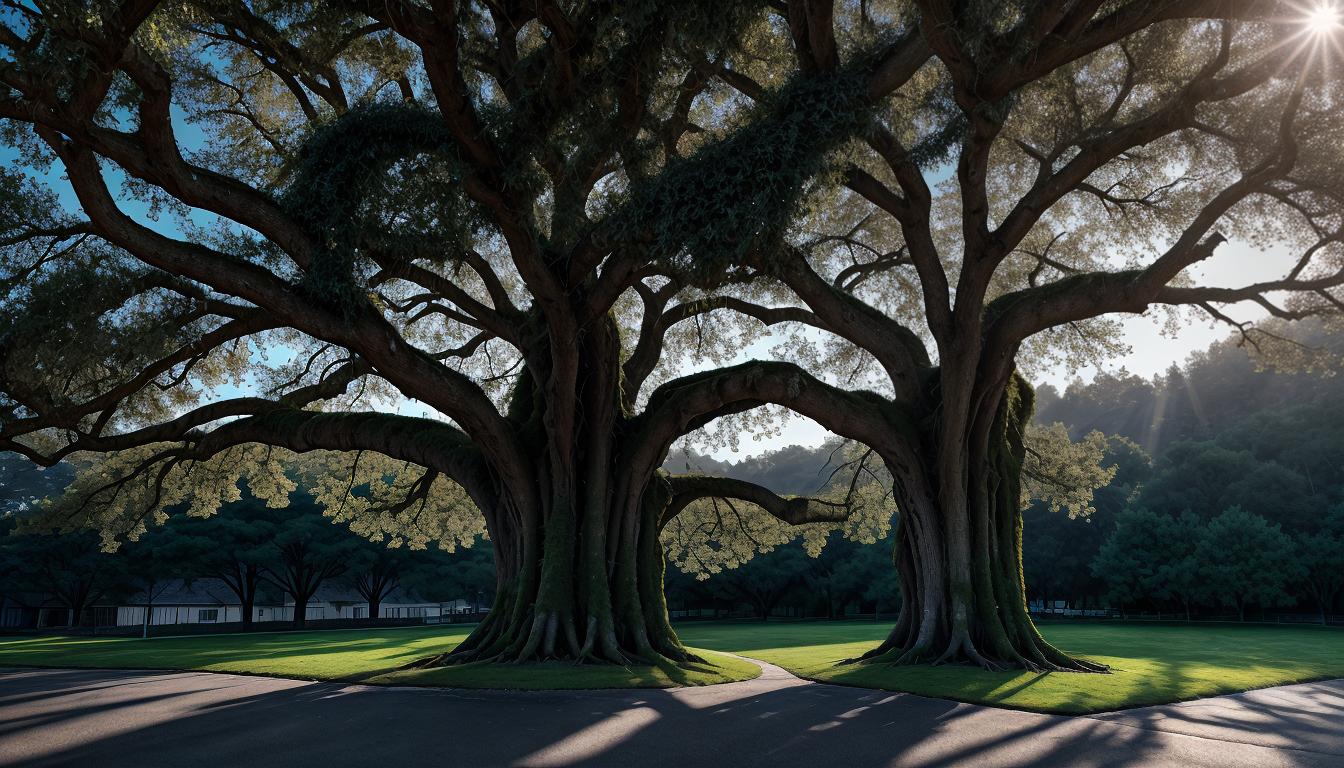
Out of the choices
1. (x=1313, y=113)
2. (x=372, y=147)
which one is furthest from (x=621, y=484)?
(x=1313, y=113)

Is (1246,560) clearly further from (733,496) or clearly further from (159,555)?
(159,555)

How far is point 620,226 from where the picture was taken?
456 inches

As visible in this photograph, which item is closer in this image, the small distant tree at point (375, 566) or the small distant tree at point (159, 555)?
the small distant tree at point (159, 555)

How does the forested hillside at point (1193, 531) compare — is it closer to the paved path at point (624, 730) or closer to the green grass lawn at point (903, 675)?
the green grass lawn at point (903, 675)

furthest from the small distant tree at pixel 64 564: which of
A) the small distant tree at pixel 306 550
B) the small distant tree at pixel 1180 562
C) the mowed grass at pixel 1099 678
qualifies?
the small distant tree at pixel 1180 562

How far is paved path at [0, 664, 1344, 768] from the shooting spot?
6641 mm

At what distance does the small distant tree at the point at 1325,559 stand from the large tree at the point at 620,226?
111ft

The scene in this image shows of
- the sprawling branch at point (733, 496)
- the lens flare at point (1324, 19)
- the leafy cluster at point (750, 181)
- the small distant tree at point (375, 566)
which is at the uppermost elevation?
the lens flare at point (1324, 19)

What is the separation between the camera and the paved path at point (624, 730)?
664 centimetres

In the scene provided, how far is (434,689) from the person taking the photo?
11.4 m

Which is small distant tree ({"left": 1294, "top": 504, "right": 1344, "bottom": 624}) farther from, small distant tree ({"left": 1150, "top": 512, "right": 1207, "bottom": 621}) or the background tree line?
the background tree line

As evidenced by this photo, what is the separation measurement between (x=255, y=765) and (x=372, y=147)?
8605mm

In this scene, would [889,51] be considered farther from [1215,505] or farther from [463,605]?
[463,605]

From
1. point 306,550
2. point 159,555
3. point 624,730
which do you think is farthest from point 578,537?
point 306,550
